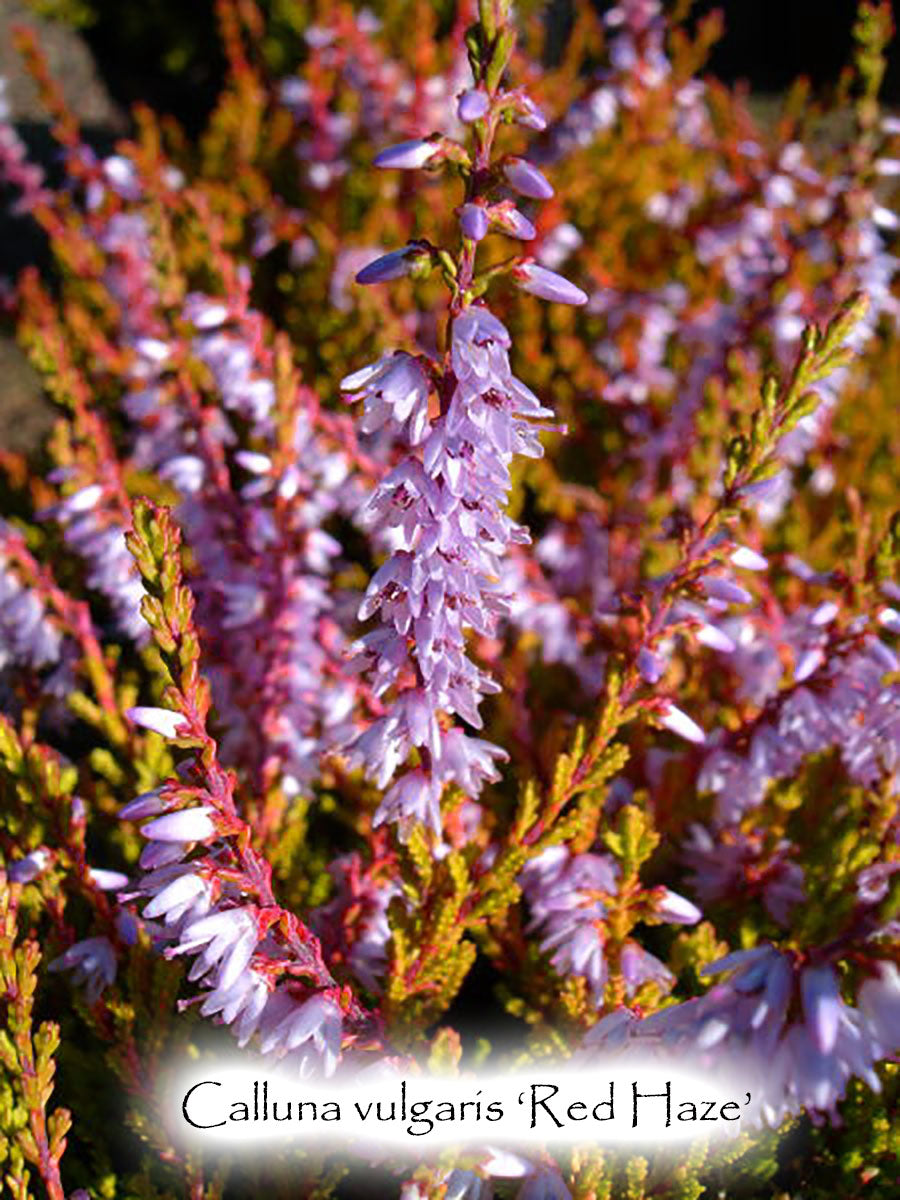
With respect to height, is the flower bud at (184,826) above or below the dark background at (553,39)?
below

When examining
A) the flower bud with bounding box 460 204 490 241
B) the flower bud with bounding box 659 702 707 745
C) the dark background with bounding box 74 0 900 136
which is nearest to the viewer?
the flower bud with bounding box 460 204 490 241

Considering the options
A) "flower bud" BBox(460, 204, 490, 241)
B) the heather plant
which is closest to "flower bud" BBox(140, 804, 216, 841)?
the heather plant

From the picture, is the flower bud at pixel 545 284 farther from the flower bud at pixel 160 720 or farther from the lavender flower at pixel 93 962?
the lavender flower at pixel 93 962

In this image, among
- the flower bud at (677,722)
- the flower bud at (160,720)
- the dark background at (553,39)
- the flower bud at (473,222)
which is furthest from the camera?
the dark background at (553,39)

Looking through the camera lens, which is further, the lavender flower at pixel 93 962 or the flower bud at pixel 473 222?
the lavender flower at pixel 93 962

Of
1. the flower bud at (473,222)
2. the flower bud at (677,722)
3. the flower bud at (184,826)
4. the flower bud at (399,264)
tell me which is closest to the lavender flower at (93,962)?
the flower bud at (184,826)

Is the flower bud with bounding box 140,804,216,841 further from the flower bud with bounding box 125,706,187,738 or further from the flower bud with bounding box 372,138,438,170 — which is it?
the flower bud with bounding box 372,138,438,170

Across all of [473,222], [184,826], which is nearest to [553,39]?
[473,222]

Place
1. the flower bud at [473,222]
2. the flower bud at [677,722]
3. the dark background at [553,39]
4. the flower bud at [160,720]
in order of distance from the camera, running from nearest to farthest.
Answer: the flower bud at [473,222], the flower bud at [160,720], the flower bud at [677,722], the dark background at [553,39]

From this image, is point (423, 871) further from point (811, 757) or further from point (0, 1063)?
point (811, 757)
